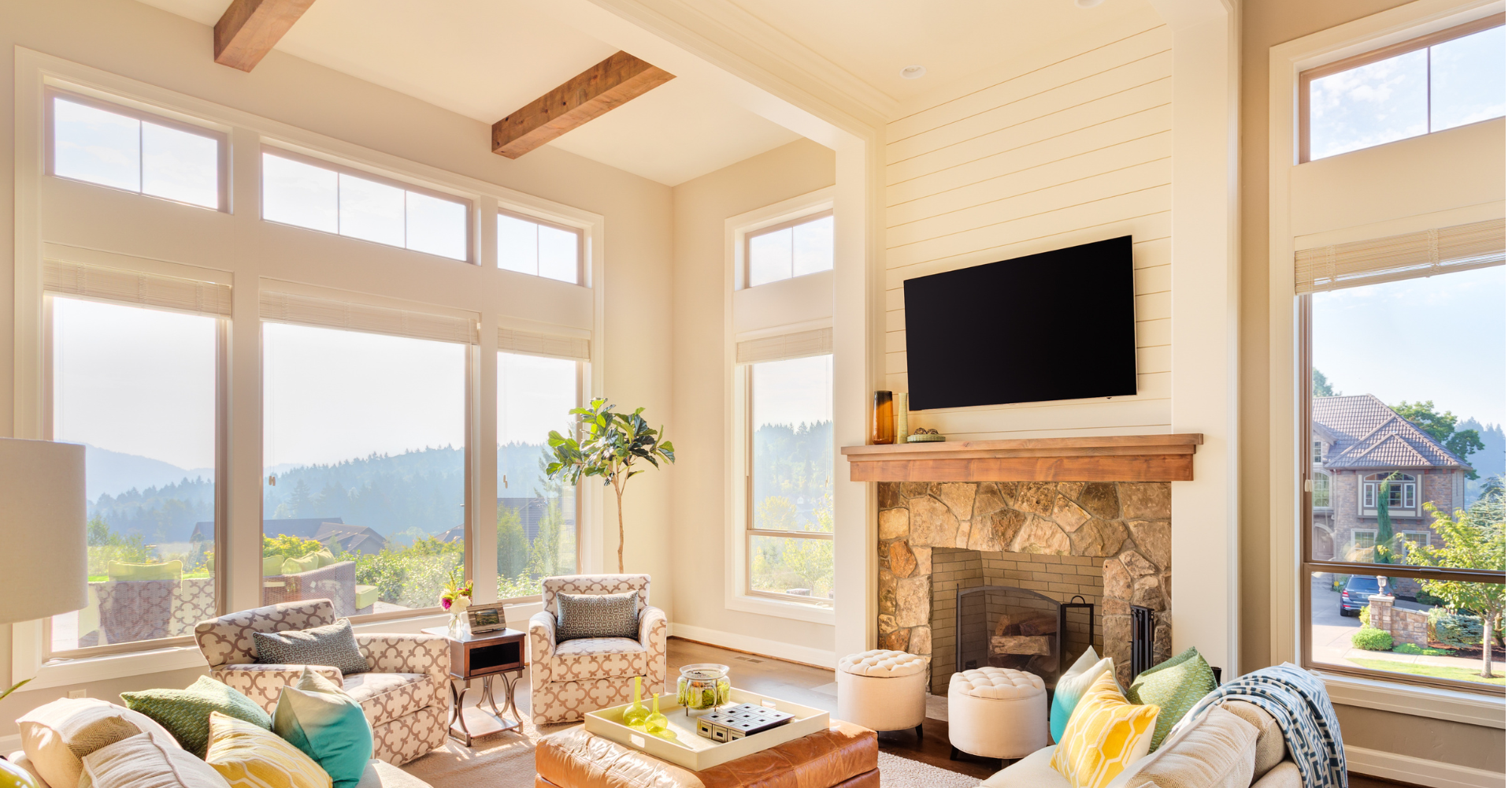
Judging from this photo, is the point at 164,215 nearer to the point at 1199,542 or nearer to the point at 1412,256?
the point at 1199,542

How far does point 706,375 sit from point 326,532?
9.39 ft

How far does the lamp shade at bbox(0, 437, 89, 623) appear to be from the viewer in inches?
50.8

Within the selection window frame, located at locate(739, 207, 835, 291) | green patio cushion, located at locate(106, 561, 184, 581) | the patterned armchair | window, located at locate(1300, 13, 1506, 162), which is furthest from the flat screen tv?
green patio cushion, located at locate(106, 561, 184, 581)

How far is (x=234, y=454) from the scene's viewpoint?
462 cm

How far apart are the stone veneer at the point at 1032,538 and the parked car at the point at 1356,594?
70cm

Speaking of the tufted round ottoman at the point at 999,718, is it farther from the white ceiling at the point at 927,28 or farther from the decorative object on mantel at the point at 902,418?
the white ceiling at the point at 927,28

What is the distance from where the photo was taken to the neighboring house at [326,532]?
4.58 meters

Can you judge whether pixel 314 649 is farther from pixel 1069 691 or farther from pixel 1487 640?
pixel 1487 640

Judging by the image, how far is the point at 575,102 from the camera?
5160 millimetres

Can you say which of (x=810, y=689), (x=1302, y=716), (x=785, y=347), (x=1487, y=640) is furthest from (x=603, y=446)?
(x=1487, y=640)

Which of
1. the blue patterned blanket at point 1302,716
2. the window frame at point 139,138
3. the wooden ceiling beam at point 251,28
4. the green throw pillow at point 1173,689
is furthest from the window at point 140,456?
the blue patterned blanket at point 1302,716

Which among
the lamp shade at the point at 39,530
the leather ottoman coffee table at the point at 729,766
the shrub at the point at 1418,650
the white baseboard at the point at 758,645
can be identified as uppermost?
the lamp shade at the point at 39,530

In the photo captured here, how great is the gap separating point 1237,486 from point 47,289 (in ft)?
18.5

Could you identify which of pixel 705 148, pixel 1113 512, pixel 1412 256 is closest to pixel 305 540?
pixel 705 148
